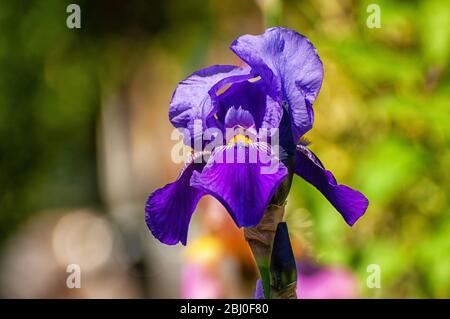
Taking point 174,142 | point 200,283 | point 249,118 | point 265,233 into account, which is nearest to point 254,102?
point 249,118

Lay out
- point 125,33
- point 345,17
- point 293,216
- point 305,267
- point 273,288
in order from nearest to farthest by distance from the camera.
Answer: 1. point 273,288
2. point 305,267
3. point 293,216
4. point 345,17
5. point 125,33

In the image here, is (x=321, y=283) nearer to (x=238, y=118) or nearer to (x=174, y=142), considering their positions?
(x=238, y=118)

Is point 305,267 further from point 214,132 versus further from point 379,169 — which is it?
point 214,132

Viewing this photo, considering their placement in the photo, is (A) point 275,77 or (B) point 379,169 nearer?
(A) point 275,77

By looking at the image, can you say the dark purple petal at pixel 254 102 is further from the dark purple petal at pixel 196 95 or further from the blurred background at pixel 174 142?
the blurred background at pixel 174 142

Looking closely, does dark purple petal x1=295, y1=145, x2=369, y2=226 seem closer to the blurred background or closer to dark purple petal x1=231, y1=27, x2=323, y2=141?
dark purple petal x1=231, y1=27, x2=323, y2=141

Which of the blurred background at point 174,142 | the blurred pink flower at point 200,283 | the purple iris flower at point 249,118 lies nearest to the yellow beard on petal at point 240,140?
the purple iris flower at point 249,118
